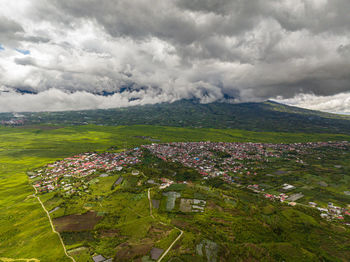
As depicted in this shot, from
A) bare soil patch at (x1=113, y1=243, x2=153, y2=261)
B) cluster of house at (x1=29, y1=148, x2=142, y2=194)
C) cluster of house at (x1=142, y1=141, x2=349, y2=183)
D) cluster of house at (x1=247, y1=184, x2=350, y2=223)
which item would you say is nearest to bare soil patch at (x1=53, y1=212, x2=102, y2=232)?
bare soil patch at (x1=113, y1=243, x2=153, y2=261)

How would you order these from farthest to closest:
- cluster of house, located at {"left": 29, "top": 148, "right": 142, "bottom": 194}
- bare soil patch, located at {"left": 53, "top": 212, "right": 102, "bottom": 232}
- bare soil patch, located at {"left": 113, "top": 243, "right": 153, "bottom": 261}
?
cluster of house, located at {"left": 29, "top": 148, "right": 142, "bottom": 194} < bare soil patch, located at {"left": 53, "top": 212, "right": 102, "bottom": 232} < bare soil patch, located at {"left": 113, "top": 243, "right": 153, "bottom": 261}

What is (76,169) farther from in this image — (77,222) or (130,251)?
(130,251)

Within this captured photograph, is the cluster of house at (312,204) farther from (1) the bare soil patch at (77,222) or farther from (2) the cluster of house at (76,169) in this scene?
(2) the cluster of house at (76,169)

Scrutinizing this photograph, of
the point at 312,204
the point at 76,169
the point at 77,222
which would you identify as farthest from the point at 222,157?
the point at 77,222

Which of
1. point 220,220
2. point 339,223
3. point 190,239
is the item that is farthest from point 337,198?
point 190,239

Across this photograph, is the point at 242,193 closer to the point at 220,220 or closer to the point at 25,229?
the point at 220,220

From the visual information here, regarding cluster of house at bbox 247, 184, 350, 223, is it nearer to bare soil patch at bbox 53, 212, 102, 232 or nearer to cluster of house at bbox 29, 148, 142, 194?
bare soil patch at bbox 53, 212, 102, 232

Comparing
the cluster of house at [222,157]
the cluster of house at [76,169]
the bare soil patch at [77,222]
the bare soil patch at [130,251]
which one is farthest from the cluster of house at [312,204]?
the cluster of house at [76,169]

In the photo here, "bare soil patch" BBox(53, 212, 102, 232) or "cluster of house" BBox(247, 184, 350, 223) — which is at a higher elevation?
"bare soil patch" BBox(53, 212, 102, 232)
